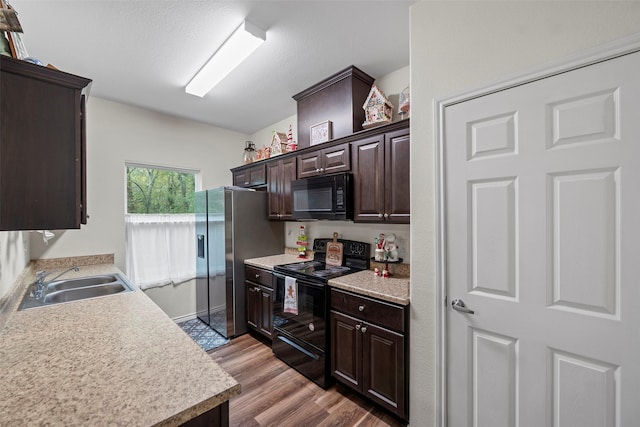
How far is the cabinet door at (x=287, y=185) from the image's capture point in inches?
114

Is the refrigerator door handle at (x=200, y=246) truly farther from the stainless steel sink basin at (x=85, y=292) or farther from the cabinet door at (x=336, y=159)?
the cabinet door at (x=336, y=159)

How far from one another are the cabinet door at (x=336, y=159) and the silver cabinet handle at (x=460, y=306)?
132cm

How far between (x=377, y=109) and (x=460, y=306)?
164 cm

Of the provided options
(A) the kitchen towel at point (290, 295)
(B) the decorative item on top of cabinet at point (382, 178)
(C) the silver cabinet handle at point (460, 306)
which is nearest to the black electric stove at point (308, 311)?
(A) the kitchen towel at point (290, 295)

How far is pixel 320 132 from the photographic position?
8.72ft

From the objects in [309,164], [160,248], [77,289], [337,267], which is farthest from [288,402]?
[160,248]

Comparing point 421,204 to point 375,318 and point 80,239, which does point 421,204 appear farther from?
point 80,239

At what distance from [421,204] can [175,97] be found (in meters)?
2.80

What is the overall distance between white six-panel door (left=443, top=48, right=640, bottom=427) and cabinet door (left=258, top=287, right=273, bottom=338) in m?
1.77

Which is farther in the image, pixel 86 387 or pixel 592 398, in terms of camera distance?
pixel 592 398

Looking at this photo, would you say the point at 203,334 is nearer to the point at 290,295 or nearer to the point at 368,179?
the point at 290,295

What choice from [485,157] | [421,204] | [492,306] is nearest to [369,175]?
[421,204]

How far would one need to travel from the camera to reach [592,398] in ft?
3.57

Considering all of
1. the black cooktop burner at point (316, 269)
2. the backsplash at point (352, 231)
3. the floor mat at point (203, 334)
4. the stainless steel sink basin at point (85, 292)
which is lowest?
the floor mat at point (203, 334)
